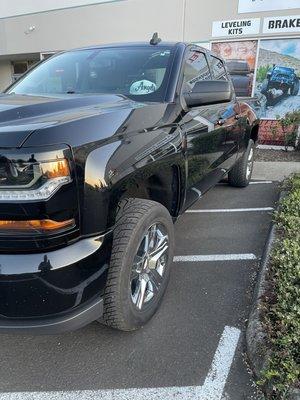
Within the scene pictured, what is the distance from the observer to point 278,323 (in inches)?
92.9

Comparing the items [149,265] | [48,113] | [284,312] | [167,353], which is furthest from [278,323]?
[48,113]

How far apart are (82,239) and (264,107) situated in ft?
29.0

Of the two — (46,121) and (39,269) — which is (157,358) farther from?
(46,121)

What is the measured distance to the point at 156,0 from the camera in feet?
33.1

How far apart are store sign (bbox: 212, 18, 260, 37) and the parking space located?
746 centimetres

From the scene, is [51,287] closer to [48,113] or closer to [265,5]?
[48,113]

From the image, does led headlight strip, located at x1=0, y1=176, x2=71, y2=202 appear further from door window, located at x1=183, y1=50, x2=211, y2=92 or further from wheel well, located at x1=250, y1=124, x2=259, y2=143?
wheel well, located at x1=250, y1=124, x2=259, y2=143

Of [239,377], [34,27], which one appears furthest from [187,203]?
[34,27]

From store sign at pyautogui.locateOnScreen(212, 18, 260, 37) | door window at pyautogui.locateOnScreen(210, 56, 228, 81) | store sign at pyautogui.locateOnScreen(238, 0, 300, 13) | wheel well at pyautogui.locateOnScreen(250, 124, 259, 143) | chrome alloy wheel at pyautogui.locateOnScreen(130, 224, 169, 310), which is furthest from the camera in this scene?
store sign at pyautogui.locateOnScreen(212, 18, 260, 37)

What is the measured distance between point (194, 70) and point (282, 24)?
655cm

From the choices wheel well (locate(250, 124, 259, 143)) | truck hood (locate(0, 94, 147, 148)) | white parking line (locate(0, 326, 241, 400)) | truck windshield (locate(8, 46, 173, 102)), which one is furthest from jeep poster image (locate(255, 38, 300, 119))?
white parking line (locate(0, 326, 241, 400))

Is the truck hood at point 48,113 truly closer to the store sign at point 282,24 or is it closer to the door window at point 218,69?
the door window at point 218,69

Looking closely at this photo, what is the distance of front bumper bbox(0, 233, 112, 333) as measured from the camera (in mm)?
1733

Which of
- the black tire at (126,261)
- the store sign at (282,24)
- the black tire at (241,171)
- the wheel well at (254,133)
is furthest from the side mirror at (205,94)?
the store sign at (282,24)
